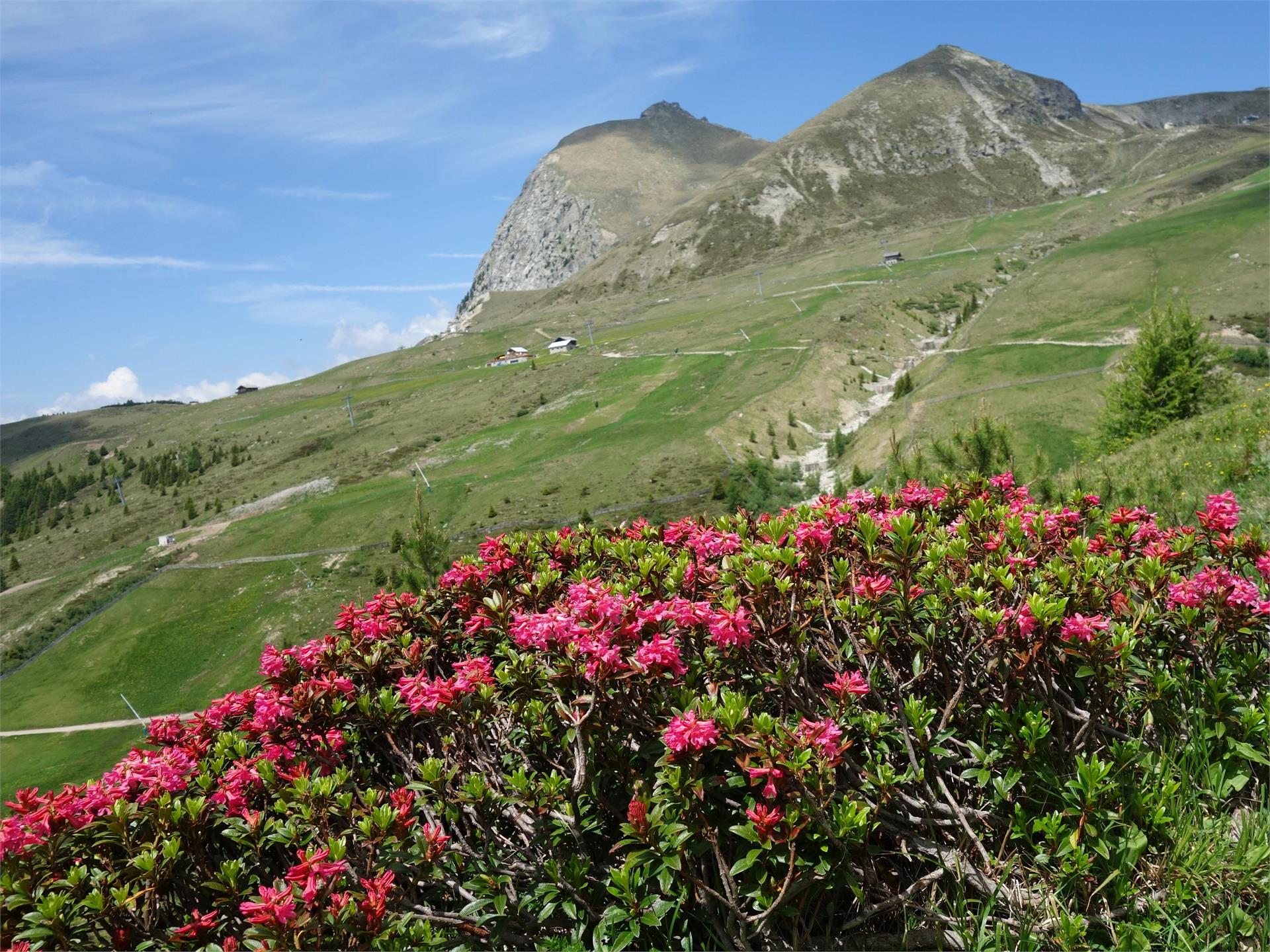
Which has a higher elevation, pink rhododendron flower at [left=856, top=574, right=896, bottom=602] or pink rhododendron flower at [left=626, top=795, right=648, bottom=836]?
pink rhododendron flower at [left=856, top=574, right=896, bottom=602]

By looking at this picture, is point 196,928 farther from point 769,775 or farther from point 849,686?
point 849,686

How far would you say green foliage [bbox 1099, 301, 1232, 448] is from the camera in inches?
1144

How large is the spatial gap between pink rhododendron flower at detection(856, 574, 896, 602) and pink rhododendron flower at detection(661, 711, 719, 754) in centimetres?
174

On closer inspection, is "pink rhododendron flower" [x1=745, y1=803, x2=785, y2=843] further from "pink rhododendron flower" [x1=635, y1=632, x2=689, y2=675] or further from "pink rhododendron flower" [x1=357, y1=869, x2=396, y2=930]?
"pink rhododendron flower" [x1=357, y1=869, x2=396, y2=930]

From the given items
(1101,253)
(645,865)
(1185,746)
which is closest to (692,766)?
(645,865)

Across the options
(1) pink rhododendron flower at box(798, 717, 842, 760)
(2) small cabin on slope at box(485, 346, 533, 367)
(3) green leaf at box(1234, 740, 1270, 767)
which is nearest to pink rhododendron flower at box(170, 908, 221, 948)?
(1) pink rhododendron flower at box(798, 717, 842, 760)

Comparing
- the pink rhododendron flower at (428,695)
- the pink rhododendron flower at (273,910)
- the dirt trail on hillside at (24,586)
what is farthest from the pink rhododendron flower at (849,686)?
the dirt trail on hillside at (24,586)

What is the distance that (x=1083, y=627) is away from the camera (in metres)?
4.36

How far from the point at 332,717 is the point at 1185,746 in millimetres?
6084

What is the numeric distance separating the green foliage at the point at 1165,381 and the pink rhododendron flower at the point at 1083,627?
96.2 feet

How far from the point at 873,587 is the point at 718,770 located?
1714mm

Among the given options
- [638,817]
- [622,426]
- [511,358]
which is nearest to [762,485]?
[622,426]

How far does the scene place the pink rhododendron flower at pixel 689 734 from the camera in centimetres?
383

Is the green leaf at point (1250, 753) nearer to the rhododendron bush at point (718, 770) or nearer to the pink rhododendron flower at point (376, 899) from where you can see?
the rhododendron bush at point (718, 770)
